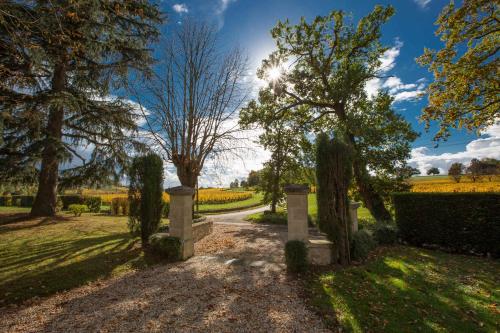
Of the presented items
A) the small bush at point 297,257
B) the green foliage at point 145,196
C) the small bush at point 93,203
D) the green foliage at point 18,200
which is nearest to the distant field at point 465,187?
the small bush at point 297,257

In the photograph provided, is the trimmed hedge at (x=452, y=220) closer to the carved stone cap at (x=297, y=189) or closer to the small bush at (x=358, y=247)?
the small bush at (x=358, y=247)

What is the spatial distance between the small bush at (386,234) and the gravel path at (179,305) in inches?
219

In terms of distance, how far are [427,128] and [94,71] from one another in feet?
62.6

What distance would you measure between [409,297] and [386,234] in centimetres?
599

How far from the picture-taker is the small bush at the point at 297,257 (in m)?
5.73

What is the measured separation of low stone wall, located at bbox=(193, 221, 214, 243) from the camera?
10280 mm

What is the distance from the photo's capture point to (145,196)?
794cm

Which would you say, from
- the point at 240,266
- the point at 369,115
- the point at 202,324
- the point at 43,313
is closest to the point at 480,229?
the point at 369,115

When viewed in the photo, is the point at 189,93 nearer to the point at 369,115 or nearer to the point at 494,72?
the point at 369,115

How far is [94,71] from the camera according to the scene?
1209 cm

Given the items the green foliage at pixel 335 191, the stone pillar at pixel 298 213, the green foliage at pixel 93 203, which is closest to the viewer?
the stone pillar at pixel 298 213

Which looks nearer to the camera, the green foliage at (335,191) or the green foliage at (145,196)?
the green foliage at (335,191)

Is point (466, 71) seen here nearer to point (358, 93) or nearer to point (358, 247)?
point (358, 93)

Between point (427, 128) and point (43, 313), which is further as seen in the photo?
point (427, 128)
